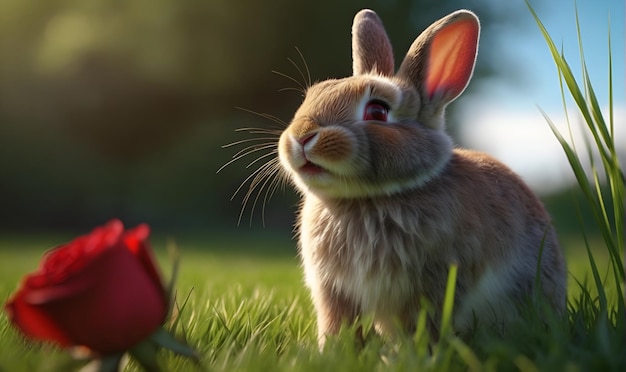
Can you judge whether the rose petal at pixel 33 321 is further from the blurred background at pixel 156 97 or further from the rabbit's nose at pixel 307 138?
the blurred background at pixel 156 97

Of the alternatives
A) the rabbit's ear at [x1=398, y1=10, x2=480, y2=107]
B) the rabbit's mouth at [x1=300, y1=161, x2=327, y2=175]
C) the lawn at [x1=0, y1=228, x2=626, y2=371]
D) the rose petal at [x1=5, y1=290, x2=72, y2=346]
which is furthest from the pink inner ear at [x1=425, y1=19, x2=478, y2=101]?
the rose petal at [x1=5, y1=290, x2=72, y2=346]

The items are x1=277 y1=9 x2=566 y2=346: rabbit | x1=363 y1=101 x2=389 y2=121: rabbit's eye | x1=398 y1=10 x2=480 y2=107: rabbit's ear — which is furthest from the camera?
x1=398 y1=10 x2=480 y2=107: rabbit's ear

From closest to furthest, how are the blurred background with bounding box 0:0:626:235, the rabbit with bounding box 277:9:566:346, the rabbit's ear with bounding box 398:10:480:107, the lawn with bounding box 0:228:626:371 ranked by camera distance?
the lawn with bounding box 0:228:626:371 → the rabbit with bounding box 277:9:566:346 → the rabbit's ear with bounding box 398:10:480:107 → the blurred background with bounding box 0:0:626:235

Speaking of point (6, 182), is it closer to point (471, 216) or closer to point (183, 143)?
point (183, 143)

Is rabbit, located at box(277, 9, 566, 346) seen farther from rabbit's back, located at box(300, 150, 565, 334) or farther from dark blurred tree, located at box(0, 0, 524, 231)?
dark blurred tree, located at box(0, 0, 524, 231)

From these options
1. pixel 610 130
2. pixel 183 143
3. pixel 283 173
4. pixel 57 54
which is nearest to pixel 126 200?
pixel 183 143

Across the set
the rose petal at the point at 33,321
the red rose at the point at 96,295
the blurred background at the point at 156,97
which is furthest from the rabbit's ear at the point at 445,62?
the blurred background at the point at 156,97

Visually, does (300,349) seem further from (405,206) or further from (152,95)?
(152,95)
